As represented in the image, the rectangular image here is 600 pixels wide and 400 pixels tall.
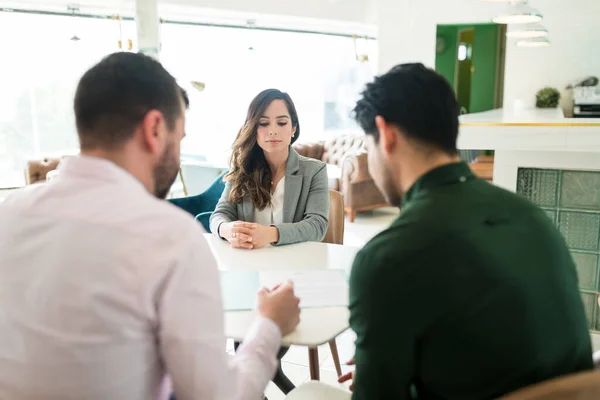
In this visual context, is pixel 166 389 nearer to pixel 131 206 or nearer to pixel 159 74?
pixel 131 206

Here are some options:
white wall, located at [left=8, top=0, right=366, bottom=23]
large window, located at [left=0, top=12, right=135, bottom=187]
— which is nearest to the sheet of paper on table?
large window, located at [left=0, top=12, right=135, bottom=187]

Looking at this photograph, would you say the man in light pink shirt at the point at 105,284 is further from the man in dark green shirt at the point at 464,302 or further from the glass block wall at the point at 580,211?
the glass block wall at the point at 580,211

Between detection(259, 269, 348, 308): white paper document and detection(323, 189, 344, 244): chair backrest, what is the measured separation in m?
0.75

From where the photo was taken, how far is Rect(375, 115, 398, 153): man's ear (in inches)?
45.8

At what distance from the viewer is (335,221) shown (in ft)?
8.36

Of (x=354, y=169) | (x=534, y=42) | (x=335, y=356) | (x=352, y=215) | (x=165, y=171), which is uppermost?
(x=534, y=42)

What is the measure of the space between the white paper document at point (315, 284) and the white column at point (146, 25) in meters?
2.29

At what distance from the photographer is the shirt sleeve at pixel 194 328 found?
84cm

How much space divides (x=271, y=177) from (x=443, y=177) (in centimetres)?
144

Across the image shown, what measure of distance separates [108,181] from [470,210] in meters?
0.67

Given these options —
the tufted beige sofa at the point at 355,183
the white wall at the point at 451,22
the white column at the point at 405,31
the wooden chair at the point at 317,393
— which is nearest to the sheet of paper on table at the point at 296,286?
the wooden chair at the point at 317,393

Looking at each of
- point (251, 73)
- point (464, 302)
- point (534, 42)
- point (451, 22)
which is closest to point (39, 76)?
point (251, 73)

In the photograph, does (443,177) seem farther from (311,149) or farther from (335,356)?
(311,149)

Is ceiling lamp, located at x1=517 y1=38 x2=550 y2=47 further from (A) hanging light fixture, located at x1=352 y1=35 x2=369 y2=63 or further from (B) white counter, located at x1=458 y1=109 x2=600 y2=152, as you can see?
(A) hanging light fixture, located at x1=352 y1=35 x2=369 y2=63
